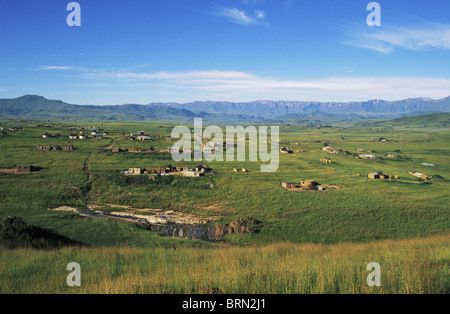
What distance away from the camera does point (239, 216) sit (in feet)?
114

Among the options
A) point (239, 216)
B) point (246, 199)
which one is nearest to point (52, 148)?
point (246, 199)

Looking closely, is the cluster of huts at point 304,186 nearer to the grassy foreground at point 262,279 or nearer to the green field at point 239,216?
the green field at point 239,216

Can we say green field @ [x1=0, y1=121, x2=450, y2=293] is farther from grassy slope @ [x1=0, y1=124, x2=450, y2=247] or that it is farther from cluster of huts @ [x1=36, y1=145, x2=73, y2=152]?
cluster of huts @ [x1=36, y1=145, x2=73, y2=152]

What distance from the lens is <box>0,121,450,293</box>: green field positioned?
619 centimetres

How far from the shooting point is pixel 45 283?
677cm

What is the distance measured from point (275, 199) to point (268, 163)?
82.5 ft

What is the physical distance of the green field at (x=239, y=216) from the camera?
6.19 metres

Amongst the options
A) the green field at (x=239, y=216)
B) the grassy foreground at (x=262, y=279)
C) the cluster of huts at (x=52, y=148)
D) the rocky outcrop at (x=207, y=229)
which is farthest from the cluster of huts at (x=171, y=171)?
the grassy foreground at (x=262, y=279)

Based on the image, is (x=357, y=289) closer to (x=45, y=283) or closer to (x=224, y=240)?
(x=45, y=283)

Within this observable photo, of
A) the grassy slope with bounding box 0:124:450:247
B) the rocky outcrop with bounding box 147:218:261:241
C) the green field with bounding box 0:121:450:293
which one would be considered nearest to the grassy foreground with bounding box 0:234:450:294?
the green field with bounding box 0:121:450:293

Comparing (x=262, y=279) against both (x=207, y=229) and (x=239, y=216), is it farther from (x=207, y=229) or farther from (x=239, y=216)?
(x=239, y=216)

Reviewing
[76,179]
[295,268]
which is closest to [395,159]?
[76,179]

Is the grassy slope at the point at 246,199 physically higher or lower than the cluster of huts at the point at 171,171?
lower

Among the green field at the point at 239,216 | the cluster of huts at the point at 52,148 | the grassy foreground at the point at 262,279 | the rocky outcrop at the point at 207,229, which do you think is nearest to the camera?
the grassy foreground at the point at 262,279
